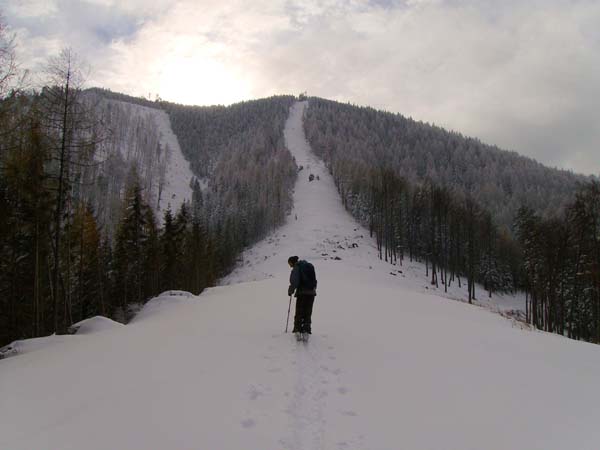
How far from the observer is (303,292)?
8859 mm

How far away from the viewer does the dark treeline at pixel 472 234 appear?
90.7 ft

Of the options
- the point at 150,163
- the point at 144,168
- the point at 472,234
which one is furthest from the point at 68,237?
the point at 144,168

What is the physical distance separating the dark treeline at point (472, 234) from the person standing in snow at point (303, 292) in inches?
995

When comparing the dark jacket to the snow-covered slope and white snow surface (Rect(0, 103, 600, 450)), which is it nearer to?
white snow surface (Rect(0, 103, 600, 450))

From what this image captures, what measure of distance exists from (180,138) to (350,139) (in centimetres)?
10573

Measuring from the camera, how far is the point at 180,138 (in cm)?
19800

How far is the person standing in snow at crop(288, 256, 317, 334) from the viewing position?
866 cm

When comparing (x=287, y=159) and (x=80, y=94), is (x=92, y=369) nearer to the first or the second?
(x=80, y=94)

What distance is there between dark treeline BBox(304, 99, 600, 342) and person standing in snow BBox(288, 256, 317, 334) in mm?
25277

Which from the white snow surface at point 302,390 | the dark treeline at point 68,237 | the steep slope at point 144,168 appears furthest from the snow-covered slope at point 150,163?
the white snow surface at point 302,390

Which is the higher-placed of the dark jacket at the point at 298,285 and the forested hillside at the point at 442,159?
the forested hillside at the point at 442,159

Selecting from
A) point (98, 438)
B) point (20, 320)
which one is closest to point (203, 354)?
point (98, 438)

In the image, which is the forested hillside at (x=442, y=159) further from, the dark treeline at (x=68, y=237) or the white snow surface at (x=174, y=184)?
the dark treeline at (x=68, y=237)

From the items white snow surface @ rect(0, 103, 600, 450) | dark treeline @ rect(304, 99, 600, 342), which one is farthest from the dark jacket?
dark treeline @ rect(304, 99, 600, 342)
